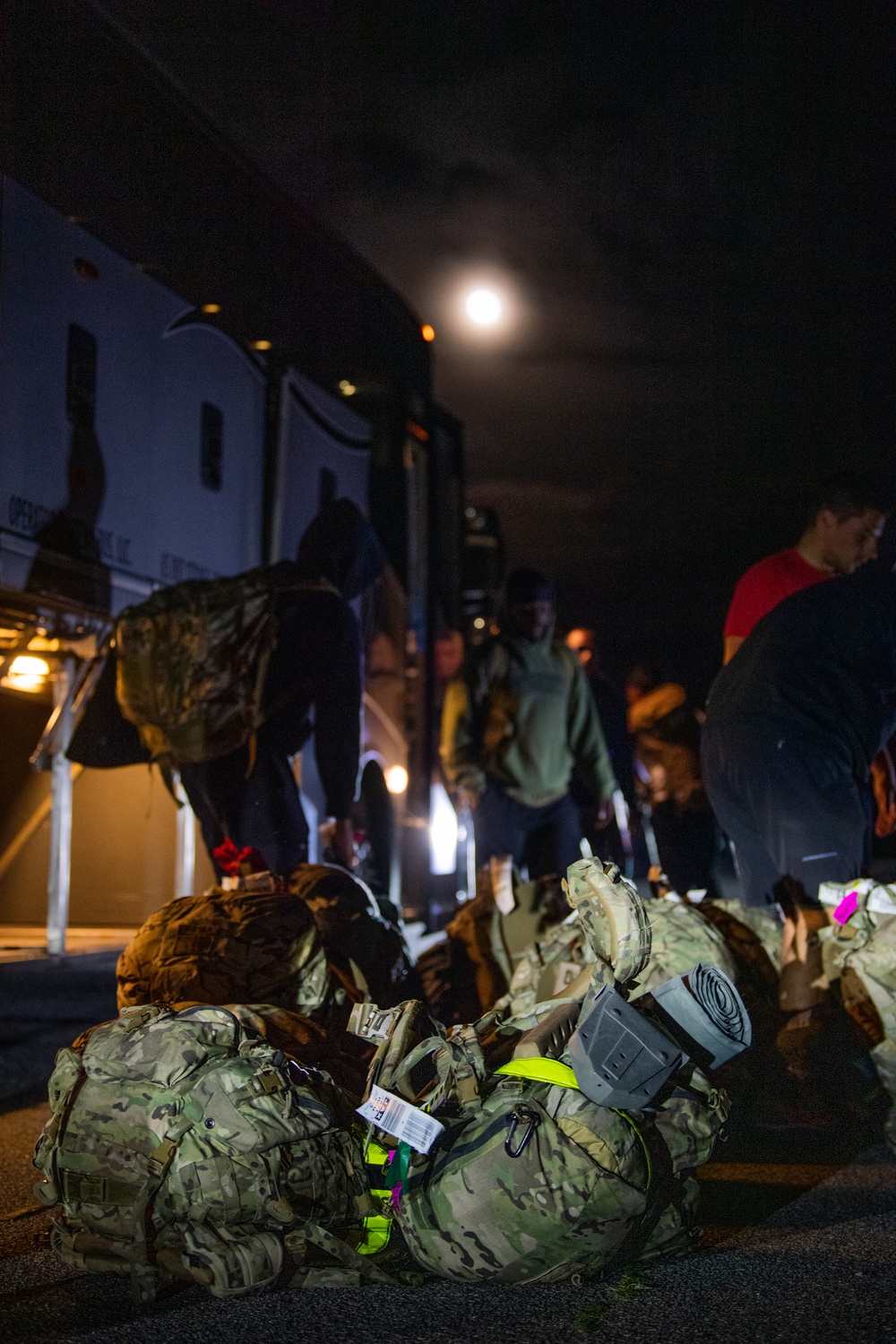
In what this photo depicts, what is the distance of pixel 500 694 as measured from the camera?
206 inches

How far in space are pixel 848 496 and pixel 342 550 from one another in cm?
247

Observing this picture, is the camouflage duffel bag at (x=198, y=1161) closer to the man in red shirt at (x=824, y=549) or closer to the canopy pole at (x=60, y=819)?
the man in red shirt at (x=824, y=549)

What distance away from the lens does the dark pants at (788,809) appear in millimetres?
3076

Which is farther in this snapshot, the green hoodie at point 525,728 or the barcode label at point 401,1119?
the green hoodie at point 525,728

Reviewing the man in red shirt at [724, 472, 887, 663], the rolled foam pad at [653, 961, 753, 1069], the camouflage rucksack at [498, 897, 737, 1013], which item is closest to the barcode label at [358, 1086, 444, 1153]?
the rolled foam pad at [653, 961, 753, 1069]

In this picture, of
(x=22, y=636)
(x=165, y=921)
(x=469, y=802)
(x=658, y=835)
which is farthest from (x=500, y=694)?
(x=165, y=921)

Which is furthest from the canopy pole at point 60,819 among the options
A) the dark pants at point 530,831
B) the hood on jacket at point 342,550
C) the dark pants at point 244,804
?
the dark pants at point 530,831

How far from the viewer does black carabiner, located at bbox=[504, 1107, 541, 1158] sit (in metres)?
1.85

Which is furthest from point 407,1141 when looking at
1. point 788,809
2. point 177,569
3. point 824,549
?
point 177,569

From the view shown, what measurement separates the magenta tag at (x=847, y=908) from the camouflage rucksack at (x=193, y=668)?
2170 millimetres

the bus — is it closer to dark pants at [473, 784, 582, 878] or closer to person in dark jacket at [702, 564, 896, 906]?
dark pants at [473, 784, 582, 878]

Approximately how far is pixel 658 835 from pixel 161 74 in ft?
13.2

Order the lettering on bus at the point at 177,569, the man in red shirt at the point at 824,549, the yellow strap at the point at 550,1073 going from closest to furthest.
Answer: the yellow strap at the point at 550,1073 < the man in red shirt at the point at 824,549 < the lettering on bus at the point at 177,569

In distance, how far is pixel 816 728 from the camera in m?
3.20
